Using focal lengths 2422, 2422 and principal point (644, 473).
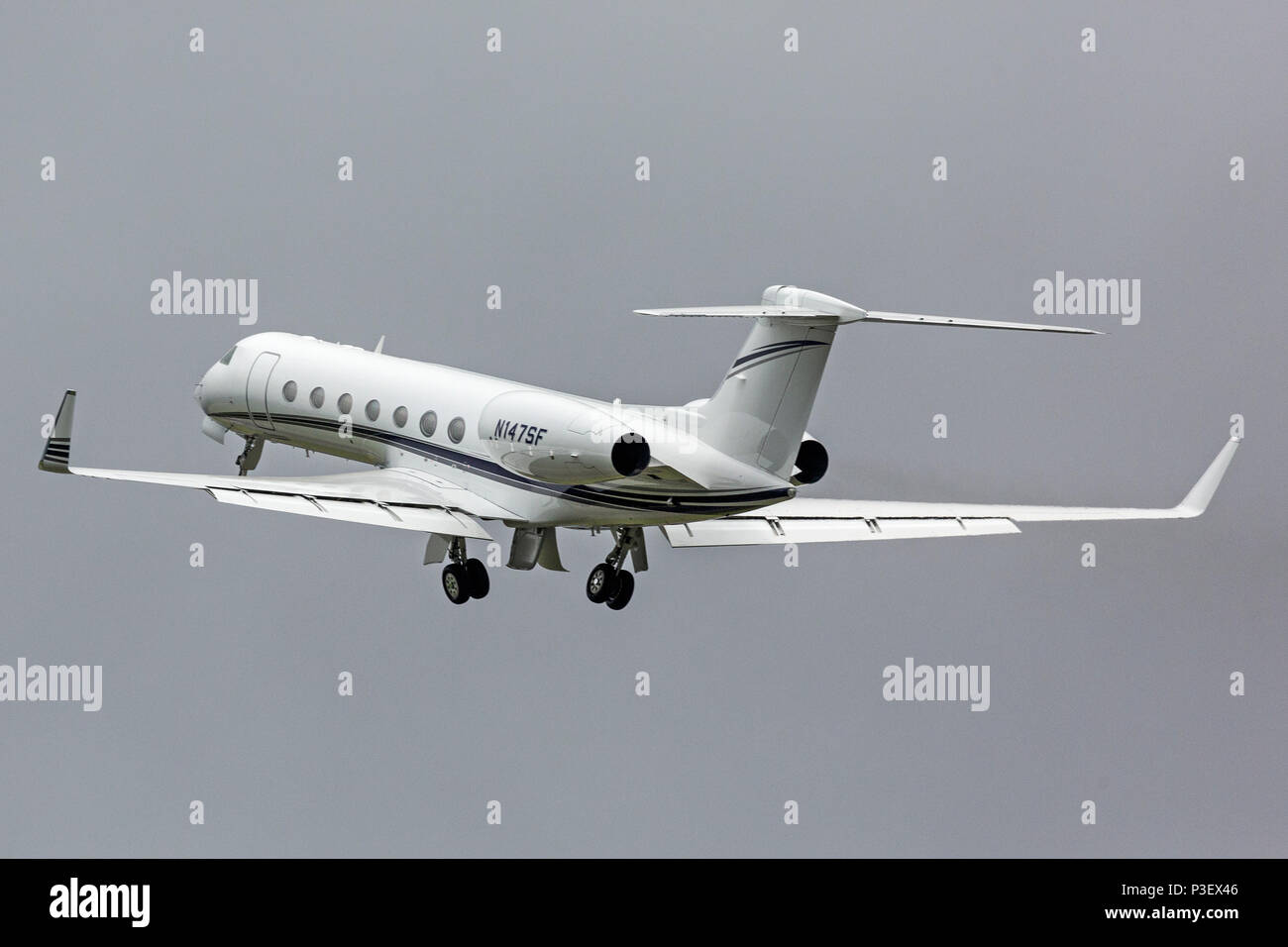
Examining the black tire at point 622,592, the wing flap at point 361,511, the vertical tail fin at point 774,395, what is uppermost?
the vertical tail fin at point 774,395

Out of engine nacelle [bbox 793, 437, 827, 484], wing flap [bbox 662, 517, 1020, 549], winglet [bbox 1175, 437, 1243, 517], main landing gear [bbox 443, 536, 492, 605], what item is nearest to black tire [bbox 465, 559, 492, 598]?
main landing gear [bbox 443, 536, 492, 605]

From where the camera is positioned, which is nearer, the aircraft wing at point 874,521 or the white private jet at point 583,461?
the white private jet at point 583,461

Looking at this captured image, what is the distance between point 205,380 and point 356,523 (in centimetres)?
878

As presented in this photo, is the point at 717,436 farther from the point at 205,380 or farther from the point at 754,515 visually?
the point at 205,380

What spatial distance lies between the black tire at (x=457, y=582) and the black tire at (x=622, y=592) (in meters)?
2.60

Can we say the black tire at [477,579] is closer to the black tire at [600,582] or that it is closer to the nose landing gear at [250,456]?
the black tire at [600,582]

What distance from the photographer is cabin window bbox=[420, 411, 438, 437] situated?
38.4 m

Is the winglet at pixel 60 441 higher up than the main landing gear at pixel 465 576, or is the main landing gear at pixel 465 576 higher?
the winglet at pixel 60 441

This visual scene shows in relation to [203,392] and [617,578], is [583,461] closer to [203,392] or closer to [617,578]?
[617,578]

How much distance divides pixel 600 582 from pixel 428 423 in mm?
3956

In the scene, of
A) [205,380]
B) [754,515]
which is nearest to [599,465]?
[754,515]

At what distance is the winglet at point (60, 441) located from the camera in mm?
36875

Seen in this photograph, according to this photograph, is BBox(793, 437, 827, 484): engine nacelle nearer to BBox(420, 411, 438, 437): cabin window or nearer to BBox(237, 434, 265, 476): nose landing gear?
BBox(420, 411, 438, 437): cabin window

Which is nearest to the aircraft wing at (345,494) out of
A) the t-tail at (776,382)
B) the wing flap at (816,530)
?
the wing flap at (816,530)
